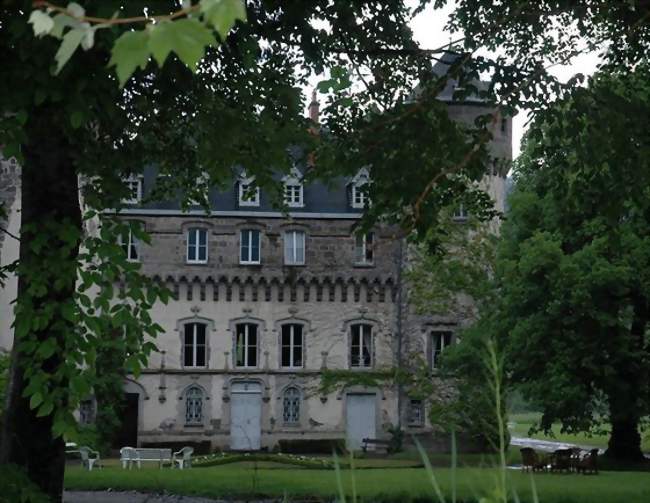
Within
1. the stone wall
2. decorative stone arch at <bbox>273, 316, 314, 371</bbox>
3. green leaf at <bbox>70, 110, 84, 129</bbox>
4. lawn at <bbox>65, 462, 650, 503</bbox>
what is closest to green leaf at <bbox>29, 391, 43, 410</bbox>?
green leaf at <bbox>70, 110, 84, 129</bbox>

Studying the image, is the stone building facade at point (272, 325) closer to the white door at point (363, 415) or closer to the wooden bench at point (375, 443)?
the white door at point (363, 415)

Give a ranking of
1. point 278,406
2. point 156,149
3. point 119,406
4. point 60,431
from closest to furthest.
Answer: point 60,431, point 156,149, point 119,406, point 278,406

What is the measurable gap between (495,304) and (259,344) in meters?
11.9

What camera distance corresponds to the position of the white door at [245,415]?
4044 centimetres

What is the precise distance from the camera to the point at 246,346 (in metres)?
41.8

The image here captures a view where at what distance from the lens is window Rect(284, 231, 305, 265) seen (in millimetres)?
42438

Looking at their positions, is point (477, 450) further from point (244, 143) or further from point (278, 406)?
point (244, 143)

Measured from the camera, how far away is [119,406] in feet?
124

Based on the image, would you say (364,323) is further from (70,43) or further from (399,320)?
(70,43)

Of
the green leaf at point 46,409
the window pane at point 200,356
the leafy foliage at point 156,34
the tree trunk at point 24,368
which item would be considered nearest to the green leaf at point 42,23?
the leafy foliage at point 156,34

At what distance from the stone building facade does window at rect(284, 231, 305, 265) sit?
4 cm

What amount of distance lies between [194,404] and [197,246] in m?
6.13

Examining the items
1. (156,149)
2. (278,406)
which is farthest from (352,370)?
(156,149)

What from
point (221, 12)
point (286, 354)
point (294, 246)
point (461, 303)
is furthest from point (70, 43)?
point (294, 246)
